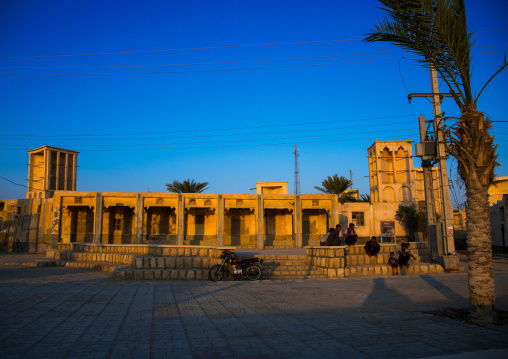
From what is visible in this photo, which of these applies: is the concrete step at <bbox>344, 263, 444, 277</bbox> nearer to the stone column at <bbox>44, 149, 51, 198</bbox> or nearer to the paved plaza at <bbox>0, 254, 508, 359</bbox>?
the paved plaza at <bbox>0, 254, 508, 359</bbox>

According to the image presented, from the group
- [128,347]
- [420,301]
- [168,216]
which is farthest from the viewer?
[168,216]

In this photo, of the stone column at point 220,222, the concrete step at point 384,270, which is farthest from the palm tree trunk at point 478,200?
the stone column at point 220,222

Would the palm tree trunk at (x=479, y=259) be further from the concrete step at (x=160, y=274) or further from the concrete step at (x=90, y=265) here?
the concrete step at (x=90, y=265)

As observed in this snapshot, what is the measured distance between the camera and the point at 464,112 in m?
6.63

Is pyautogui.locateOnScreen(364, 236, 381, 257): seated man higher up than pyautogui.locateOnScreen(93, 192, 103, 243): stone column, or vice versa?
pyautogui.locateOnScreen(93, 192, 103, 243): stone column

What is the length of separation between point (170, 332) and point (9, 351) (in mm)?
1926

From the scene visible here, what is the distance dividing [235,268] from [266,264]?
2460 millimetres

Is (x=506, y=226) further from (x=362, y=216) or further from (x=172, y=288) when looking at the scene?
(x=172, y=288)

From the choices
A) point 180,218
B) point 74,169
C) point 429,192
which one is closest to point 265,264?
point 429,192

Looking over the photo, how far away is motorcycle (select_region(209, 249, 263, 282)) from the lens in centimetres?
1246

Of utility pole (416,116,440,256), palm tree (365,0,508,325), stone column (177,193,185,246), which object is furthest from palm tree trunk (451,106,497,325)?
stone column (177,193,185,246)

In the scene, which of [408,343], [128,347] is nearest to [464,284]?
[408,343]

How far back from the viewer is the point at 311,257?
15.0m

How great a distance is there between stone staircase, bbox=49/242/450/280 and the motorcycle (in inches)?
18.7
